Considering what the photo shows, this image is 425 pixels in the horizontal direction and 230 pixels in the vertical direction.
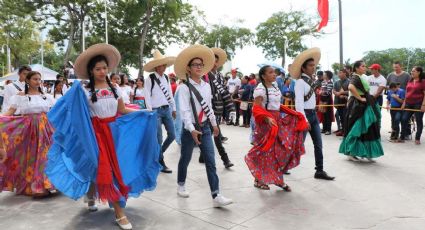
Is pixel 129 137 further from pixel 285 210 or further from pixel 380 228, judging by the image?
pixel 380 228

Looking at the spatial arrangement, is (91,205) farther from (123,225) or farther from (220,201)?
(220,201)

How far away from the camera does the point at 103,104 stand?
169 inches

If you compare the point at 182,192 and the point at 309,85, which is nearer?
the point at 182,192

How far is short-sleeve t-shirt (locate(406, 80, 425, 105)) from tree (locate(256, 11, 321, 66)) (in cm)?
3527

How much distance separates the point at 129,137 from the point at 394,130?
7741 mm

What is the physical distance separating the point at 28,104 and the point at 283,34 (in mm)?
43771

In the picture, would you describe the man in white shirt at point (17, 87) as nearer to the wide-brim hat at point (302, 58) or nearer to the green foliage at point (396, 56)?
the wide-brim hat at point (302, 58)

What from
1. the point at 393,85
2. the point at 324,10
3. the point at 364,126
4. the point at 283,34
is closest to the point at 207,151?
the point at 364,126

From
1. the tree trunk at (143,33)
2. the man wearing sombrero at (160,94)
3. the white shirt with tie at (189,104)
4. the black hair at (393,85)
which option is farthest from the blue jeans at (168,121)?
the tree trunk at (143,33)

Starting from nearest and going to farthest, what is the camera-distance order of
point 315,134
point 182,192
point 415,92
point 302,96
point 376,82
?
1. point 182,192
2. point 302,96
3. point 315,134
4. point 415,92
5. point 376,82

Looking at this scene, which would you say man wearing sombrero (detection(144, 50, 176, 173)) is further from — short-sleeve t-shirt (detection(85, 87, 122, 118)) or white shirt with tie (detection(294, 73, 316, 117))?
short-sleeve t-shirt (detection(85, 87, 122, 118))

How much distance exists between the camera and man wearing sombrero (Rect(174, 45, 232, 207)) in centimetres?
480

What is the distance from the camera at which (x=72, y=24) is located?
28.2 m

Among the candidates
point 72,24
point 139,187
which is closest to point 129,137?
point 139,187
